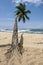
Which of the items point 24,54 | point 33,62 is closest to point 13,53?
point 33,62

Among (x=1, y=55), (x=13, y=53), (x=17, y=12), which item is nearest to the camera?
(x=13, y=53)

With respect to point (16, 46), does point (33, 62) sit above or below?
below

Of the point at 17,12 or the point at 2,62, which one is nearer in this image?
the point at 2,62

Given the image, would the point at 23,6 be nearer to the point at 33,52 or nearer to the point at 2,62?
the point at 33,52

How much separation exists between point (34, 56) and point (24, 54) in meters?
1.86

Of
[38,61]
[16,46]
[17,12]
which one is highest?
[17,12]

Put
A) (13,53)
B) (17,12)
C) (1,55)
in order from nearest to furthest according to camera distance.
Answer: (13,53)
(1,55)
(17,12)

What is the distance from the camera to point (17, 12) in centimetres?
4053

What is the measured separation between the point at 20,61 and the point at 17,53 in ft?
4.24

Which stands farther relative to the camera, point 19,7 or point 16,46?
point 19,7

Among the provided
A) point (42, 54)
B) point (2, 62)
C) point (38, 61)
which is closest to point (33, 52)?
point (42, 54)

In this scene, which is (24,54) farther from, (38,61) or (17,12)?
(17,12)

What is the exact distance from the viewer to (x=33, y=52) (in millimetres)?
40844

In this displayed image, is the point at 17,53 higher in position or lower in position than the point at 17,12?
lower
